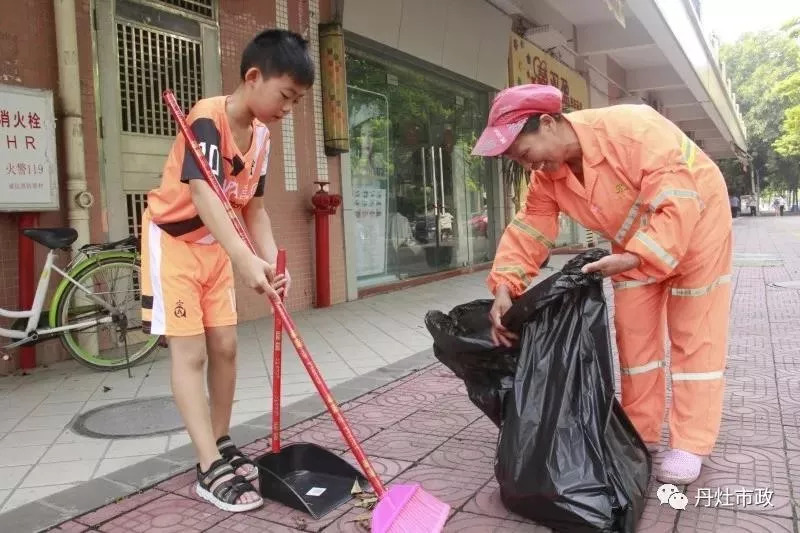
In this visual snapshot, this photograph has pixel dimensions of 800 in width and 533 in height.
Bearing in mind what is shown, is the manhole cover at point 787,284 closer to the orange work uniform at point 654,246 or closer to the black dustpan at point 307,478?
the orange work uniform at point 654,246

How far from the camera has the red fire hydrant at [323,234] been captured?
6.67 meters

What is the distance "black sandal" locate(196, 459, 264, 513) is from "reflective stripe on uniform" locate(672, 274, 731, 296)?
5.41 ft

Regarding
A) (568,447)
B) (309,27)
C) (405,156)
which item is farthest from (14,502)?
(405,156)

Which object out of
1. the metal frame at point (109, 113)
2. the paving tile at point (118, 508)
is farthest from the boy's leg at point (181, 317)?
the metal frame at point (109, 113)

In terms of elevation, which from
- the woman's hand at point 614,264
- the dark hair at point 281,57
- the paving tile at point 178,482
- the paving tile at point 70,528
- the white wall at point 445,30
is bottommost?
the paving tile at point 70,528

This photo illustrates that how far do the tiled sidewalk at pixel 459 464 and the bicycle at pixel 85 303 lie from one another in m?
1.67

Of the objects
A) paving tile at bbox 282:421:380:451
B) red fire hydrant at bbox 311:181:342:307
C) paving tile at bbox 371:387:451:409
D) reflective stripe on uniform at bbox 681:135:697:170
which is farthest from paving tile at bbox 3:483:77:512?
red fire hydrant at bbox 311:181:342:307

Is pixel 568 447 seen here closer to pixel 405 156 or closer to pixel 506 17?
pixel 405 156

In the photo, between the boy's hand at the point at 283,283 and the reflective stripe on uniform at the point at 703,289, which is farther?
the reflective stripe on uniform at the point at 703,289

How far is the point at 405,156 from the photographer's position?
8.83 m

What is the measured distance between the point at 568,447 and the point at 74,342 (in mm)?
3439

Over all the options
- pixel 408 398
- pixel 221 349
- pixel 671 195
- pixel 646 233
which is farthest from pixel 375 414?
pixel 671 195

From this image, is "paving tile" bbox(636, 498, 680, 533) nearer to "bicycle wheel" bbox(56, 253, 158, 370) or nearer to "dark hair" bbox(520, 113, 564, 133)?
"dark hair" bbox(520, 113, 564, 133)

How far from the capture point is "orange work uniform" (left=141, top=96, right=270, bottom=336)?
7.61 feet
